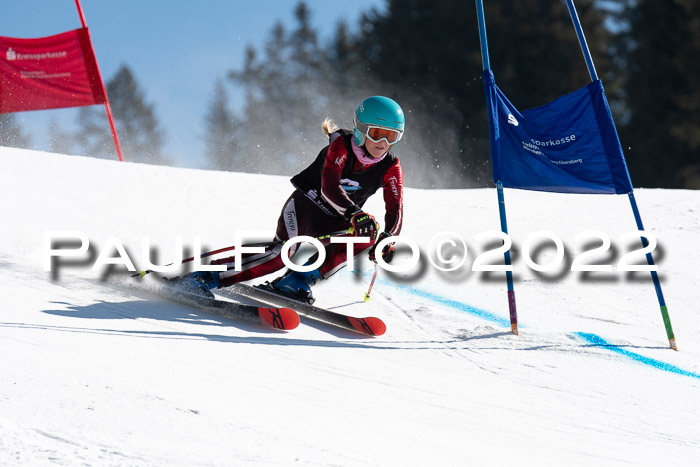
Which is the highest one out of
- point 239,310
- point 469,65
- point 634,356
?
point 469,65

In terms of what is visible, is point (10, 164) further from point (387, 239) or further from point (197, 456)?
point (197, 456)

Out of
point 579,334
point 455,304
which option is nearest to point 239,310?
point 455,304

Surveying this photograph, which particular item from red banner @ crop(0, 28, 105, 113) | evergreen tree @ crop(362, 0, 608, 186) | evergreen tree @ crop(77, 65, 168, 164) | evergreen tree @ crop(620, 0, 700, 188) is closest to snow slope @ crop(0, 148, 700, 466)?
red banner @ crop(0, 28, 105, 113)

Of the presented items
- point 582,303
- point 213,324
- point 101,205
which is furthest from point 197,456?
point 101,205

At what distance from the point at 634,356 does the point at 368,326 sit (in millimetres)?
1617

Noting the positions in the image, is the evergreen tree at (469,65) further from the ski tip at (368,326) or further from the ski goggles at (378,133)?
the ski tip at (368,326)

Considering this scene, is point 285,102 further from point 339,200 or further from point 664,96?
point 339,200

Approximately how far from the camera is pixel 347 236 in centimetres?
445

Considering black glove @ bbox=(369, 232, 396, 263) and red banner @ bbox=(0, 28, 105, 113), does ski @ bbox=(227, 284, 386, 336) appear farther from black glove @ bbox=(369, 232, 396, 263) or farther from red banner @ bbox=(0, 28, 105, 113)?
red banner @ bbox=(0, 28, 105, 113)

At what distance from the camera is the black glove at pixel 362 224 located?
423cm

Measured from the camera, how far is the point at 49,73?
11641 mm

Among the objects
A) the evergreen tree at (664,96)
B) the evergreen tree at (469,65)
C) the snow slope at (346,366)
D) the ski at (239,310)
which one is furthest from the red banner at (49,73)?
the evergreen tree at (664,96)

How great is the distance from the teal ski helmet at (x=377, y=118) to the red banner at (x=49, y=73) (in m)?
8.43

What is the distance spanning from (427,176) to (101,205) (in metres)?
18.3
